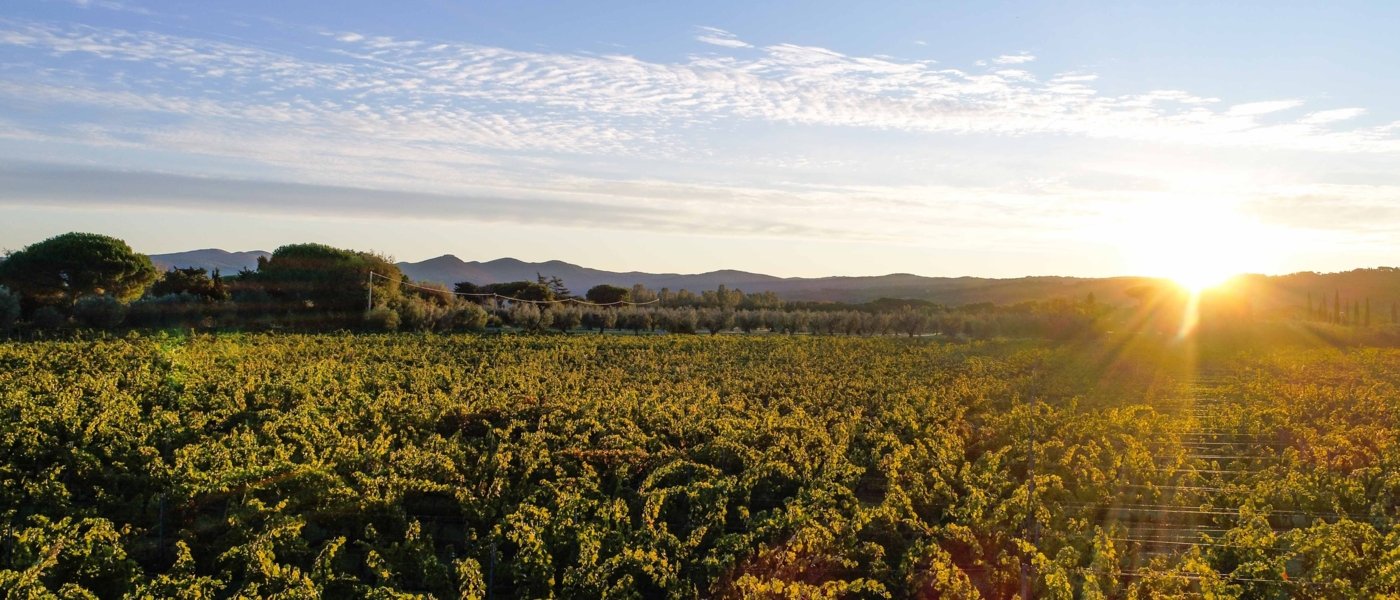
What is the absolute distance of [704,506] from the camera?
14055 millimetres

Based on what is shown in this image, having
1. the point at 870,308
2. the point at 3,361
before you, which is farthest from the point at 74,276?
the point at 870,308

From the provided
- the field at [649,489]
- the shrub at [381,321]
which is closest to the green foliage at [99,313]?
the shrub at [381,321]

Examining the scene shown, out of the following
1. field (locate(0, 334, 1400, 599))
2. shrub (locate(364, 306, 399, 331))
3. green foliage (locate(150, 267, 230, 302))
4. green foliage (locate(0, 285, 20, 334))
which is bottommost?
field (locate(0, 334, 1400, 599))

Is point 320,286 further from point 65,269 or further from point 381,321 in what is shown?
point 65,269

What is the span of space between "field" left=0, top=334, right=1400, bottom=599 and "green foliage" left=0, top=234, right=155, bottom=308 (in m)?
29.2

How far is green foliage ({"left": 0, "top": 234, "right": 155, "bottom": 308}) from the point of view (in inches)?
1993

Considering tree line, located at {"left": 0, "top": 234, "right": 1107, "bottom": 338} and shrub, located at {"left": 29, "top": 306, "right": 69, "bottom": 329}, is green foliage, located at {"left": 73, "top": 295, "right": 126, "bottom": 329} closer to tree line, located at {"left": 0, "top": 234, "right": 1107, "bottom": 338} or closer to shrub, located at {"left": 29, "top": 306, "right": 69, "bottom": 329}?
tree line, located at {"left": 0, "top": 234, "right": 1107, "bottom": 338}

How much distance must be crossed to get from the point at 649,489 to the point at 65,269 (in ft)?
159

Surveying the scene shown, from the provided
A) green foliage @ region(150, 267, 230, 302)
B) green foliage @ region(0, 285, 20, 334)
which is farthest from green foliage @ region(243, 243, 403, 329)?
green foliage @ region(0, 285, 20, 334)

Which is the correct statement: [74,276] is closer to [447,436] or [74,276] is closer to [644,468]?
[447,436]

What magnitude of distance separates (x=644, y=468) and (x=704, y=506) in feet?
8.64

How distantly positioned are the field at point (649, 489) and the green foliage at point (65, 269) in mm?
29159

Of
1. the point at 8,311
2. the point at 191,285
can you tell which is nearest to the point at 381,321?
Result: the point at 191,285

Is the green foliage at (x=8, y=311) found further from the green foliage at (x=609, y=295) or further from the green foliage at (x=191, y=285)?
the green foliage at (x=609, y=295)
